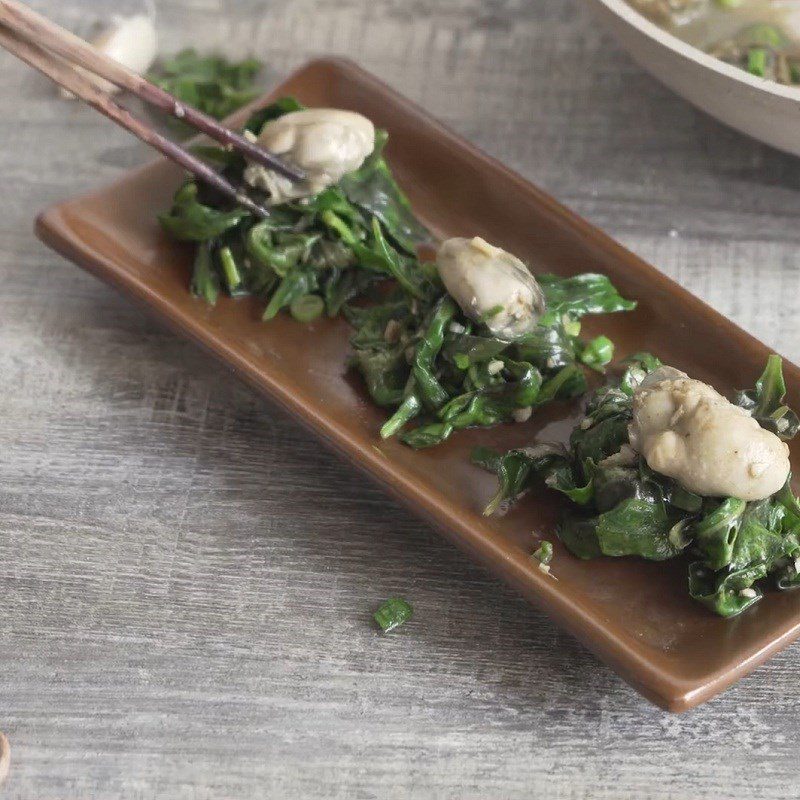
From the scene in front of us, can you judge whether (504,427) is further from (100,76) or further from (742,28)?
(742,28)

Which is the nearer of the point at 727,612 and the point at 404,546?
the point at 727,612

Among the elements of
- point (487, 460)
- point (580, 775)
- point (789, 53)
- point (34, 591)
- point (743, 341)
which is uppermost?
point (789, 53)

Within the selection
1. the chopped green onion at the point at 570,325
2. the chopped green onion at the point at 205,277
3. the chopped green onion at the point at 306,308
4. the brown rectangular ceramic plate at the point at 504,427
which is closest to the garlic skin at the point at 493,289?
the chopped green onion at the point at 570,325

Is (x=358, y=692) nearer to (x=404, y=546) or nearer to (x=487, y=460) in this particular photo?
(x=404, y=546)

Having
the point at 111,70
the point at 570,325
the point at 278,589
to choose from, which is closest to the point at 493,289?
the point at 570,325

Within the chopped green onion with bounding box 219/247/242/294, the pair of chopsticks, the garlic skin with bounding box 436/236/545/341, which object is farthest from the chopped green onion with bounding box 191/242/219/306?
the garlic skin with bounding box 436/236/545/341

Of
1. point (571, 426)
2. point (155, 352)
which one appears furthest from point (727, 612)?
point (155, 352)
